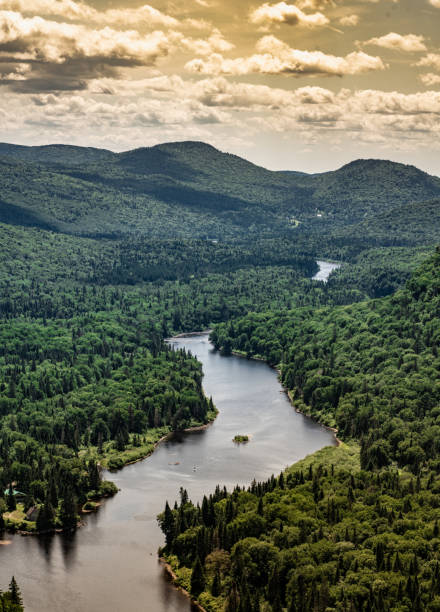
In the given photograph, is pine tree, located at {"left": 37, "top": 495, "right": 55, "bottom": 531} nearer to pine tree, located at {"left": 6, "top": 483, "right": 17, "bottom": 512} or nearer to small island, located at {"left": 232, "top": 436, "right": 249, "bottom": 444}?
pine tree, located at {"left": 6, "top": 483, "right": 17, "bottom": 512}

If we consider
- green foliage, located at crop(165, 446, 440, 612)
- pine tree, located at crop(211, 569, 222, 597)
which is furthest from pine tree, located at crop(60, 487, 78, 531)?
pine tree, located at crop(211, 569, 222, 597)

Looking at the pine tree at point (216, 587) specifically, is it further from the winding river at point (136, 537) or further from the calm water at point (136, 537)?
the calm water at point (136, 537)

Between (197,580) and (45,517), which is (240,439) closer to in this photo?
(45,517)

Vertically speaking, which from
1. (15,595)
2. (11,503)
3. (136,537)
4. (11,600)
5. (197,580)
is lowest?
(136,537)

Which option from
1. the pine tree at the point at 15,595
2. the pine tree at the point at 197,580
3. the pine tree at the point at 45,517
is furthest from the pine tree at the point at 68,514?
the pine tree at the point at 197,580

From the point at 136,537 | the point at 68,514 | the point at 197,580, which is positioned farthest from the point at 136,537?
the point at 197,580

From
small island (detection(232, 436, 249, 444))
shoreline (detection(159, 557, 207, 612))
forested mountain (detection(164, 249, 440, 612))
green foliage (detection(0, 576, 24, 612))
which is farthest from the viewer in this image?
small island (detection(232, 436, 249, 444))
